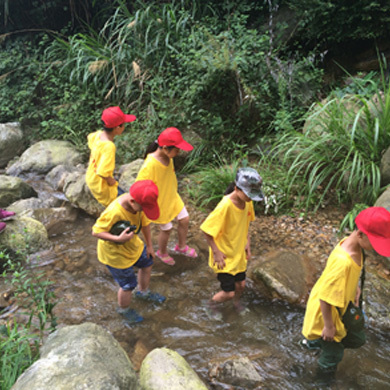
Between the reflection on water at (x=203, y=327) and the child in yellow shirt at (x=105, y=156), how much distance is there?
2.98ft

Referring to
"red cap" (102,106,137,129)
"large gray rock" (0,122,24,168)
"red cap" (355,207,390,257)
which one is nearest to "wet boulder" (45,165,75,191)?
"large gray rock" (0,122,24,168)

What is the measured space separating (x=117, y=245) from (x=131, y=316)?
755mm

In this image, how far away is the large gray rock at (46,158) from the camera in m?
7.00

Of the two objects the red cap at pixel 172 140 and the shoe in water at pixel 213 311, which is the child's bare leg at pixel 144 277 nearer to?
the shoe in water at pixel 213 311

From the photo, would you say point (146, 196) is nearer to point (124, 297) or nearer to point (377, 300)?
point (124, 297)

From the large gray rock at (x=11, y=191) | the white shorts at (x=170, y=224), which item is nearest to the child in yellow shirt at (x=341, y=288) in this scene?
the white shorts at (x=170, y=224)

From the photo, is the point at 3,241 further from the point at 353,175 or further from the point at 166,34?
the point at 166,34

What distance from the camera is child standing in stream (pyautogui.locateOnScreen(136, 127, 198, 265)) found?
3141mm

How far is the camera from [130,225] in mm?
A: 2627

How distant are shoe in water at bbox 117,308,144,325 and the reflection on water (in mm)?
50

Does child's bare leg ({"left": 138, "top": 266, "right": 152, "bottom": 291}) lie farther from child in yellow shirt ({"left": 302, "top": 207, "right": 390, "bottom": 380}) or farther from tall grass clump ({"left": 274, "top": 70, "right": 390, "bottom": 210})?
tall grass clump ({"left": 274, "top": 70, "right": 390, "bottom": 210})

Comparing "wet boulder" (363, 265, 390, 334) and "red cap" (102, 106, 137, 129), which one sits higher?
"red cap" (102, 106, 137, 129)

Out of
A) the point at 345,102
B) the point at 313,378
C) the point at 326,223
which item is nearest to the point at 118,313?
the point at 313,378

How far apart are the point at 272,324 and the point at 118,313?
1.35m
